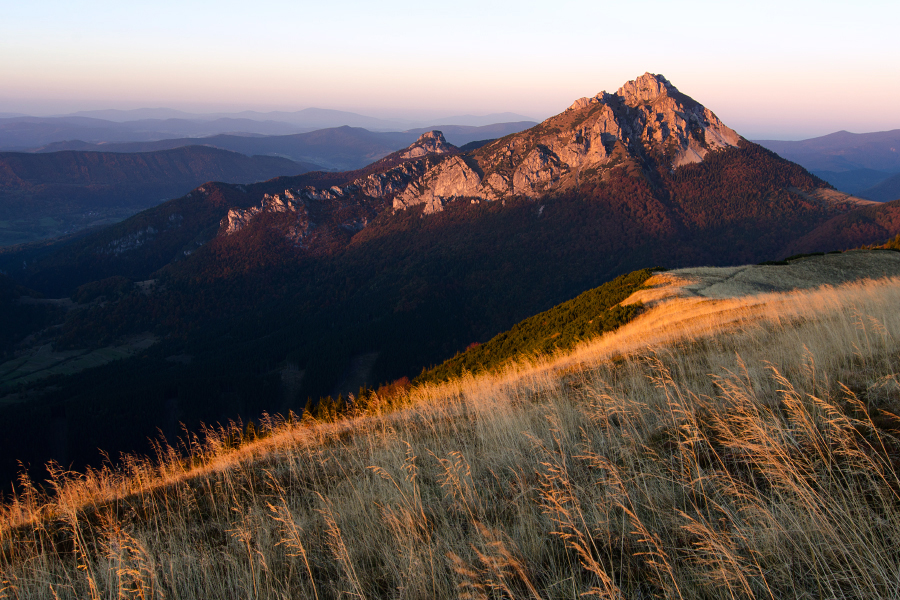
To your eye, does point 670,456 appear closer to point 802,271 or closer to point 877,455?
point 877,455

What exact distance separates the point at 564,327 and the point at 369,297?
5265 inches

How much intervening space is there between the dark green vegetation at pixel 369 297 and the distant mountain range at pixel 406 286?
0.61 m

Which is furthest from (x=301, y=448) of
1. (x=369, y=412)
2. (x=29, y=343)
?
(x=29, y=343)

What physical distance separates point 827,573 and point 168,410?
111m

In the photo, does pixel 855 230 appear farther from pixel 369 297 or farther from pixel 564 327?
pixel 369 297

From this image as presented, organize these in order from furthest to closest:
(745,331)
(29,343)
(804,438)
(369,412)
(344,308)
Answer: (344,308)
(29,343)
(369,412)
(745,331)
(804,438)

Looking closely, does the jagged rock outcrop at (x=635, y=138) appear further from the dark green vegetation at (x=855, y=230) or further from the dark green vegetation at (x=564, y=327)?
the dark green vegetation at (x=564, y=327)

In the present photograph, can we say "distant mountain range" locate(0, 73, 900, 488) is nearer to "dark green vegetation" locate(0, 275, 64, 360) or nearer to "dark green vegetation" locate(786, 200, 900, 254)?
"dark green vegetation" locate(786, 200, 900, 254)

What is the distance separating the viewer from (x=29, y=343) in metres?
141

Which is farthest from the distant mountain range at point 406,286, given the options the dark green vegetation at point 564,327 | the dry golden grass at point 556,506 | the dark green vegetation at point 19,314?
the dry golden grass at point 556,506

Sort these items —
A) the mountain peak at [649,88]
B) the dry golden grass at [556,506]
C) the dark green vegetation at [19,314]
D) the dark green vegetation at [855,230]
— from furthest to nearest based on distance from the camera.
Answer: the mountain peak at [649,88], the dark green vegetation at [19,314], the dark green vegetation at [855,230], the dry golden grass at [556,506]

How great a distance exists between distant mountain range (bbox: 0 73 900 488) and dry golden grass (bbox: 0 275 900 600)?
9647 cm

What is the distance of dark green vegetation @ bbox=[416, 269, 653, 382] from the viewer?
22.9 metres

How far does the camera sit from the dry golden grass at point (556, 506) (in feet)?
9.72
